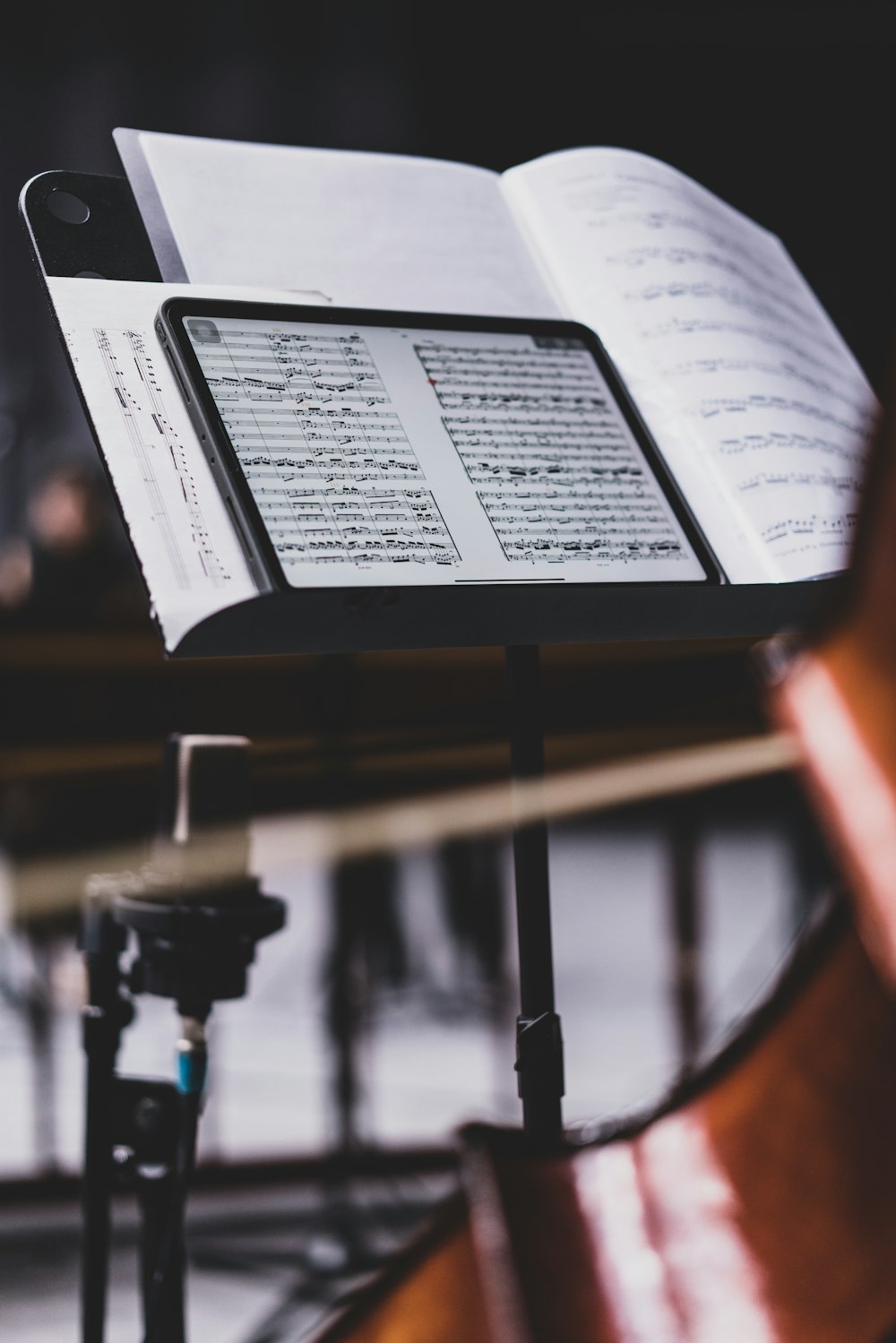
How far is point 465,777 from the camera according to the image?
7.79 feet

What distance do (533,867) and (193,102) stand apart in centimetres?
461

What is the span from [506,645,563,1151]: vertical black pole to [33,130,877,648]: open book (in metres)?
0.12

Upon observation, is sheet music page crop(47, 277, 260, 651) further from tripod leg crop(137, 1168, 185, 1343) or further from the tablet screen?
tripod leg crop(137, 1168, 185, 1343)

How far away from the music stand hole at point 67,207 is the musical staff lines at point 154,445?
0.26 ft

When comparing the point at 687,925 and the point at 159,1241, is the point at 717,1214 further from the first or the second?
the point at 687,925

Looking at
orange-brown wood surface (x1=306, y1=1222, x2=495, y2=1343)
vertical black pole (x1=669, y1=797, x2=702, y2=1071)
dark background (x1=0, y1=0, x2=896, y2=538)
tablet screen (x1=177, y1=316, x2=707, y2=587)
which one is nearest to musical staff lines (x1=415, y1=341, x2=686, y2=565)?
tablet screen (x1=177, y1=316, x2=707, y2=587)

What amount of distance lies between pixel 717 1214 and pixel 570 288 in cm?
55

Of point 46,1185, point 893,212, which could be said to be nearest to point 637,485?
point 46,1185

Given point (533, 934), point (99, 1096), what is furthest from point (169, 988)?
point (533, 934)

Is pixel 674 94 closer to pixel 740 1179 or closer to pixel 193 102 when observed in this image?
pixel 193 102

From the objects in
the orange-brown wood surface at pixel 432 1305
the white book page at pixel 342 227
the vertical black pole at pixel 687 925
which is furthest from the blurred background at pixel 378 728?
the white book page at pixel 342 227

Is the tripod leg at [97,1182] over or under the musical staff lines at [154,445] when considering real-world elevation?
under

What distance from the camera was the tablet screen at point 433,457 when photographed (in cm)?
62

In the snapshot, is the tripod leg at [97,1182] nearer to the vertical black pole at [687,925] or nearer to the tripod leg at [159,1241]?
the tripod leg at [159,1241]
